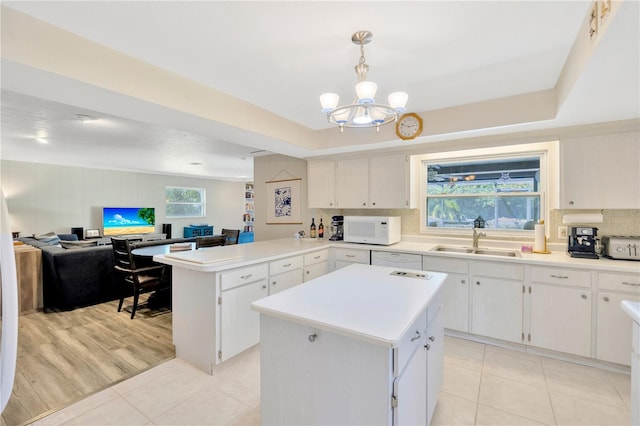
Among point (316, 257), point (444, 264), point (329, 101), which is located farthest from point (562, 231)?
point (329, 101)

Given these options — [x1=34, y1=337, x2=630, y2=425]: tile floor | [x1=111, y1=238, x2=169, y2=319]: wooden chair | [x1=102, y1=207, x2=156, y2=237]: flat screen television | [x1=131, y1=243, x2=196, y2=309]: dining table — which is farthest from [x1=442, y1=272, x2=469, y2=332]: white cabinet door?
[x1=102, y1=207, x2=156, y2=237]: flat screen television

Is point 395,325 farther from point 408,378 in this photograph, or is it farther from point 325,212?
point 325,212

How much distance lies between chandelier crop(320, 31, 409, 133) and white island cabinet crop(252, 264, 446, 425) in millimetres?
1066

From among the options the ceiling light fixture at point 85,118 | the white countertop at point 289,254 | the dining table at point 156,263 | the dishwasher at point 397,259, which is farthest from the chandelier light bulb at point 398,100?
the ceiling light fixture at point 85,118

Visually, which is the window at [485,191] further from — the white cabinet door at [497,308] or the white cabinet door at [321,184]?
the white cabinet door at [321,184]

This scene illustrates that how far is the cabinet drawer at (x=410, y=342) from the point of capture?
1.15 metres

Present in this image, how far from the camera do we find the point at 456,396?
78.8 inches

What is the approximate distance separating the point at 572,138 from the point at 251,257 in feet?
9.99

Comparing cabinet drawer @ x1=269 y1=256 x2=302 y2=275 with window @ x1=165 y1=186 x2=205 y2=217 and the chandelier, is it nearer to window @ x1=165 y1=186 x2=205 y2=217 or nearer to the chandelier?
the chandelier

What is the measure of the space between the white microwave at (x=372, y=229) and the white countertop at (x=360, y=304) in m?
1.37

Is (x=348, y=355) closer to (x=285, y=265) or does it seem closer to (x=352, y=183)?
(x=285, y=265)

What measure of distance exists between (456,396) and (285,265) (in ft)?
5.73

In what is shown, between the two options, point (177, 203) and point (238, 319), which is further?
point (177, 203)

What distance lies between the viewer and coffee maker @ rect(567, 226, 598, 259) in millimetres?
2500
